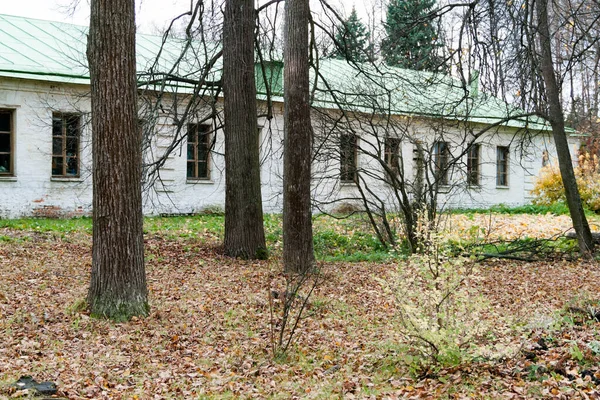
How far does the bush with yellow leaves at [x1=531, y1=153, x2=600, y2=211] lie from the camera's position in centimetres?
2509

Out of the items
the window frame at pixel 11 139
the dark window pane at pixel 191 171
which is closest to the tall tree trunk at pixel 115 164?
Answer: the window frame at pixel 11 139

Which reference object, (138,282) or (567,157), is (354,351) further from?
(567,157)

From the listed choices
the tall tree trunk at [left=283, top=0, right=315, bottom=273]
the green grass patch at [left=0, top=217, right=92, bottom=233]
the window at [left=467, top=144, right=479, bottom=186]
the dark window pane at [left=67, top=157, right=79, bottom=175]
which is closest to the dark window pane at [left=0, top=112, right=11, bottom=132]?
the dark window pane at [left=67, top=157, right=79, bottom=175]

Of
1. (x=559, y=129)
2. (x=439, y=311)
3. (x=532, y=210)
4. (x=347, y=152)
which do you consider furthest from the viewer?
(x=532, y=210)

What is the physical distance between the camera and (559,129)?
12828 millimetres

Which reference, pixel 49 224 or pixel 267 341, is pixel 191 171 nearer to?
pixel 49 224

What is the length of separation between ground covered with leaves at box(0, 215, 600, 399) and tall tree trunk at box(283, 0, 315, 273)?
32.3 inches

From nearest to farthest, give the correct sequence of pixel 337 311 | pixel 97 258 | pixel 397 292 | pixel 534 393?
pixel 534 393, pixel 397 292, pixel 97 258, pixel 337 311

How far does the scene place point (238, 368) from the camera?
6410mm

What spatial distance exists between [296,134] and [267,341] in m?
4.23

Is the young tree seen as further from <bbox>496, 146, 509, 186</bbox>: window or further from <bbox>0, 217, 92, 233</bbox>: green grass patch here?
<bbox>496, 146, 509, 186</bbox>: window

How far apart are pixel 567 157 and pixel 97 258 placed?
9.84 metres

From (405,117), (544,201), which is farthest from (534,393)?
(544,201)

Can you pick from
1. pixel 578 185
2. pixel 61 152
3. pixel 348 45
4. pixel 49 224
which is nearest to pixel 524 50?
pixel 348 45
